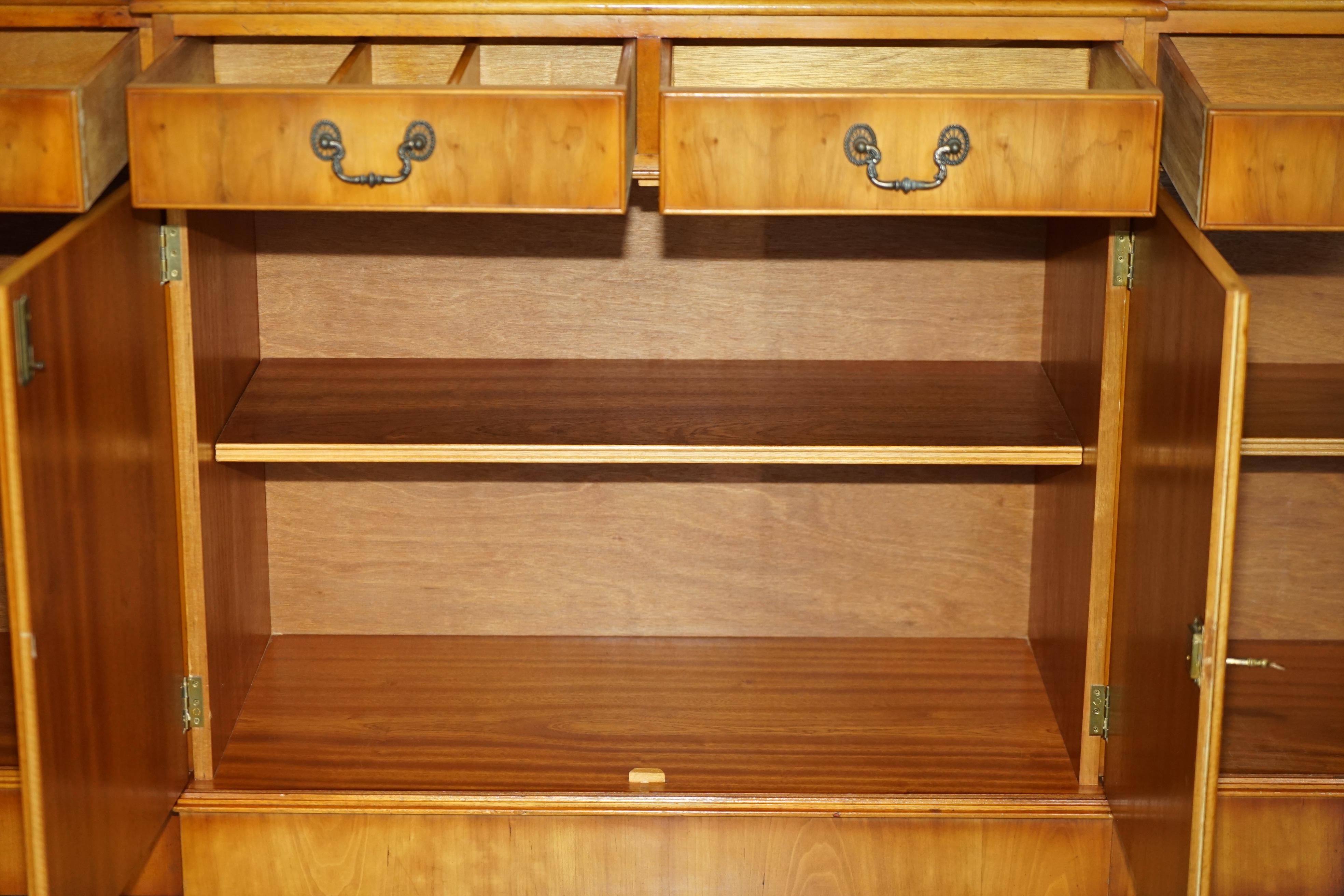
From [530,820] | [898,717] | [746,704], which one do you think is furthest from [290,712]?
[898,717]

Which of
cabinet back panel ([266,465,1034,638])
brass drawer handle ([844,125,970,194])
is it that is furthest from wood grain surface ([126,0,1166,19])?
cabinet back panel ([266,465,1034,638])

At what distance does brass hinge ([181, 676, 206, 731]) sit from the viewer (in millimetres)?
1853

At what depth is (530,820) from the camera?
74.2 inches

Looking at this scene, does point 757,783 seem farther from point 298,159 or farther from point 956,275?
point 298,159

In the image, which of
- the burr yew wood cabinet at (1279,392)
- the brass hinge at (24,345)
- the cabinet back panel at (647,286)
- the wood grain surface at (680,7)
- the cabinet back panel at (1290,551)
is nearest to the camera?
the brass hinge at (24,345)

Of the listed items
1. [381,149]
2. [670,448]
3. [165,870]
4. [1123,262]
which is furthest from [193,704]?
[1123,262]

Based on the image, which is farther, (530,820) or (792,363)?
(792,363)

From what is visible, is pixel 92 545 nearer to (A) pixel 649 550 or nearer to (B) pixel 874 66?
(A) pixel 649 550

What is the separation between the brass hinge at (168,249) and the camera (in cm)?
171

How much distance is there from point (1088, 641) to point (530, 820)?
0.73 metres

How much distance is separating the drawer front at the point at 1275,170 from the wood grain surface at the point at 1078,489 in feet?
0.68

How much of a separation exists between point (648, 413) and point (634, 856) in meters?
0.57

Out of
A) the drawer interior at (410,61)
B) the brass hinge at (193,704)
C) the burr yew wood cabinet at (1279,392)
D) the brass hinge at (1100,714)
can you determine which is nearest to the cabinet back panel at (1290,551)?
the burr yew wood cabinet at (1279,392)

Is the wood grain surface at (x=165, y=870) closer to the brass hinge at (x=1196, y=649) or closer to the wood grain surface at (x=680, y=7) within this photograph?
the wood grain surface at (x=680, y=7)
